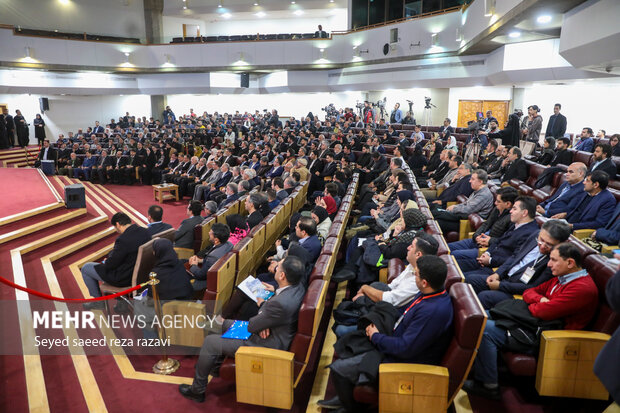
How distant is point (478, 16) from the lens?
928cm

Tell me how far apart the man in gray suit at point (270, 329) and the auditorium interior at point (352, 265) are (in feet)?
0.04

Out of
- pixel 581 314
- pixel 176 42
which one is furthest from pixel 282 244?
pixel 176 42

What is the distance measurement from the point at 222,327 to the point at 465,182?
377 centimetres

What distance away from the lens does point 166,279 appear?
3.17 m

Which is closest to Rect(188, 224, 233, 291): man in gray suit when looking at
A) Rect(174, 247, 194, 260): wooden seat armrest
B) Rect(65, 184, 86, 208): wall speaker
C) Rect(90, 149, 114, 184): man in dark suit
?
Rect(174, 247, 194, 260): wooden seat armrest

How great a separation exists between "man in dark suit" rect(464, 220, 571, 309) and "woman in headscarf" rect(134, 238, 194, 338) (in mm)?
2192

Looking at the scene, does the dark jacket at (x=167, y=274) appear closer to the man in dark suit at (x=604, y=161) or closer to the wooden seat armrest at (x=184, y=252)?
the wooden seat armrest at (x=184, y=252)

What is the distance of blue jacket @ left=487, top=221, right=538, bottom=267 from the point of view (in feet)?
10.4

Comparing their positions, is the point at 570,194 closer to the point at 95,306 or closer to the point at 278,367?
the point at 278,367

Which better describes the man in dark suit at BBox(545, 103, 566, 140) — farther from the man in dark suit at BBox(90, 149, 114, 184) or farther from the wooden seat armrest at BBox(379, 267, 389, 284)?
the man in dark suit at BBox(90, 149, 114, 184)

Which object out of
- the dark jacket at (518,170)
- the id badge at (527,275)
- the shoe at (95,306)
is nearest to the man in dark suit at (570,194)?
the dark jacket at (518,170)

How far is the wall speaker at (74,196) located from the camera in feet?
20.6

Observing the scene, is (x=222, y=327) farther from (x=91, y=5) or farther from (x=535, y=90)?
(x=91, y=5)

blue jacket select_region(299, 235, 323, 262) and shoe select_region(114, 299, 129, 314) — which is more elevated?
blue jacket select_region(299, 235, 323, 262)
